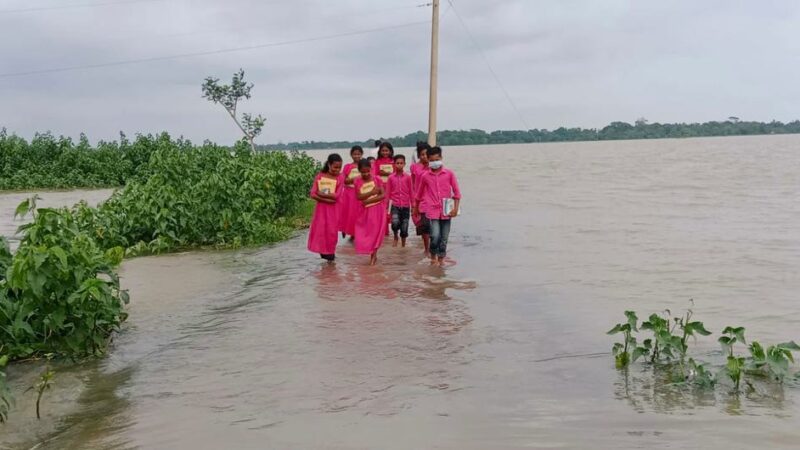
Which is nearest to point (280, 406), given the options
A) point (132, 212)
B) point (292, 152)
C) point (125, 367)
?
point (125, 367)

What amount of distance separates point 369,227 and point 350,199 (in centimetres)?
129

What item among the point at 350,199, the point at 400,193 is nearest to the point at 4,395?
the point at 350,199

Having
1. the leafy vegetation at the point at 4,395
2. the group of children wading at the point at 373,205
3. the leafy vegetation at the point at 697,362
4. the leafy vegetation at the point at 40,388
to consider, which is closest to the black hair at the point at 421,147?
the group of children wading at the point at 373,205

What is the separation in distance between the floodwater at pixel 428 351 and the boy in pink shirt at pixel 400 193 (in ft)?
1.82

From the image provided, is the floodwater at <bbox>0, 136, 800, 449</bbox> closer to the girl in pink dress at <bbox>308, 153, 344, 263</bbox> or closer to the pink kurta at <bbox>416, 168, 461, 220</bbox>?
the girl in pink dress at <bbox>308, 153, 344, 263</bbox>

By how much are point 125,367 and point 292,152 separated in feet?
56.8

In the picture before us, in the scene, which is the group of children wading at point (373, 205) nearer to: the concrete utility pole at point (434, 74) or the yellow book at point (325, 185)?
the yellow book at point (325, 185)

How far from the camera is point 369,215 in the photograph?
1059cm

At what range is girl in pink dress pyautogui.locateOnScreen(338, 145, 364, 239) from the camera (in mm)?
11680

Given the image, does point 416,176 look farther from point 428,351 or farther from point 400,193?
point 428,351

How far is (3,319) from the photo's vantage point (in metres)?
5.41

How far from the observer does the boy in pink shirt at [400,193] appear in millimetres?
12414

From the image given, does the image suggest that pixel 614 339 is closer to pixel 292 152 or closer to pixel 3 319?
pixel 3 319

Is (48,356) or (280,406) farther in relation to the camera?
(48,356)
